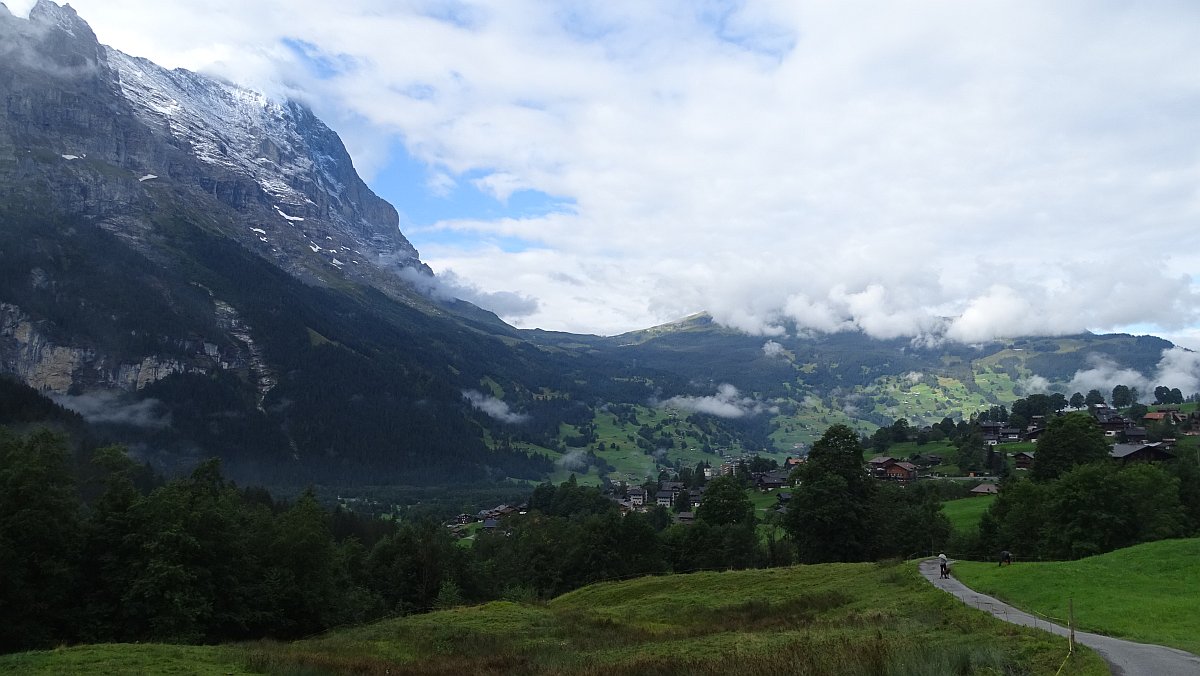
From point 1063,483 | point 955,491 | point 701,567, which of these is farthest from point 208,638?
point 955,491

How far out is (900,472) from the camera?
15625cm

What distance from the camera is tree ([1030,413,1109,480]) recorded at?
91625 millimetres

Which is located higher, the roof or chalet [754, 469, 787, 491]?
the roof

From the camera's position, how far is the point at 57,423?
14825 centimetres

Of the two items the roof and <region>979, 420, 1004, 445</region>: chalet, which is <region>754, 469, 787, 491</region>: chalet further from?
the roof

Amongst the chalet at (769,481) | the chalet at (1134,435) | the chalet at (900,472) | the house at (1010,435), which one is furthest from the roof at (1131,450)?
the chalet at (769,481)

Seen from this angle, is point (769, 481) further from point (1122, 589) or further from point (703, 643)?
point (703, 643)

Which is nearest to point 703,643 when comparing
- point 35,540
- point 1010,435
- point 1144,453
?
point 35,540

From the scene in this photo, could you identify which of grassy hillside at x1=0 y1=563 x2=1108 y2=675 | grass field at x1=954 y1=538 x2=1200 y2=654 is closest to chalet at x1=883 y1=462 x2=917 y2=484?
grassy hillside at x1=0 y1=563 x2=1108 y2=675

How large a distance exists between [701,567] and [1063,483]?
4462cm

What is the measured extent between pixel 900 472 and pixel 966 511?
54.7 metres

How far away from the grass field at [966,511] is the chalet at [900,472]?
103 ft

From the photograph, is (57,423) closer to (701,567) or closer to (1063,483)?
(701,567)

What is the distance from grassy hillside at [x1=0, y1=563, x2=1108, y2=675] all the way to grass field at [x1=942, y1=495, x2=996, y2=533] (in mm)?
51052
